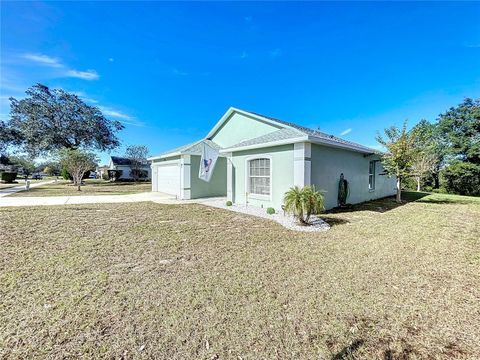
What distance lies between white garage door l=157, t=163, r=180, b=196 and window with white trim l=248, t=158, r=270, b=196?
6237 millimetres

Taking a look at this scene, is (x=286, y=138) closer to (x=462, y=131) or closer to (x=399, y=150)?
(x=399, y=150)

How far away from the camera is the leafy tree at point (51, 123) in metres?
27.1

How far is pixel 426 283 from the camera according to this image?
11.2ft

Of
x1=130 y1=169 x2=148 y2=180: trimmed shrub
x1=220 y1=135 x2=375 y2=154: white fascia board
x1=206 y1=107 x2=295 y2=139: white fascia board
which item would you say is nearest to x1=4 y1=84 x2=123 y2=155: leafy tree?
x1=130 y1=169 x2=148 y2=180: trimmed shrub

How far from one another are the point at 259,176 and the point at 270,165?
96 centimetres

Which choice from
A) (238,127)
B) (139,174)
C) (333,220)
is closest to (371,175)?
(333,220)

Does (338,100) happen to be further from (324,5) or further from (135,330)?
(135,330)

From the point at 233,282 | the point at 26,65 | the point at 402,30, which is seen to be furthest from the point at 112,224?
the point at 402,30

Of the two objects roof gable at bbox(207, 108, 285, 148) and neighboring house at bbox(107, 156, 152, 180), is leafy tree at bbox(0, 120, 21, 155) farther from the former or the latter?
roof gable at bbox(207, 108, 285, 148)

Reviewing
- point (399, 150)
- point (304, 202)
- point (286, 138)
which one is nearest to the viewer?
point (304, 202)

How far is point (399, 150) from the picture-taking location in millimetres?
11367

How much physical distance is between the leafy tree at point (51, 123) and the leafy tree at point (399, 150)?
34363 mm

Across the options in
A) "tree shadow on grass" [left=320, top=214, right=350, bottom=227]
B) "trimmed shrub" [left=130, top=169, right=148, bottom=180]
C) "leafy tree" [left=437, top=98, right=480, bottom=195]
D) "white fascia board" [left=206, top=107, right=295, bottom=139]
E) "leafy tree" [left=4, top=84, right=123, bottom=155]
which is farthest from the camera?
"trimmed shrub" [left=130, top=169, right=148, bottom=180]

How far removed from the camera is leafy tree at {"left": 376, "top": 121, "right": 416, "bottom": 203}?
11.4 meters
